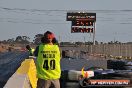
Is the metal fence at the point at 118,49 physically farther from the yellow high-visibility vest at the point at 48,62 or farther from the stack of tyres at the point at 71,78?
the yellow high-visibility vest at the point at 48,62

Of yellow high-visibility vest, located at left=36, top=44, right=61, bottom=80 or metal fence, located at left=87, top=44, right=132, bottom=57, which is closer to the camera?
yellow high-visibility vest, located at left=36, top=44, right=61, bottom=80

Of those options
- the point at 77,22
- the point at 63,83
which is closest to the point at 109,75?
the point at 63,83

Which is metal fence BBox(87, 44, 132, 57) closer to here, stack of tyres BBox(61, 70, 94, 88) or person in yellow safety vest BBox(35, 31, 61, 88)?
stack of tyres BBox(61, 70, 94, 88)

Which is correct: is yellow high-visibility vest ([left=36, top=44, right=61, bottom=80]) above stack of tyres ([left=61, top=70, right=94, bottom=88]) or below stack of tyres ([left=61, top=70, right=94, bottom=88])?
above

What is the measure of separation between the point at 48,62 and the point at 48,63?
0.02 metres

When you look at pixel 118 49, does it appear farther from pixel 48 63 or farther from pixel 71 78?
pixel 48 63

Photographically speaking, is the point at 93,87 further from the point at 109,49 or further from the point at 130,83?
the point at 109,49

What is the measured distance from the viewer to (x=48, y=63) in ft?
30.6

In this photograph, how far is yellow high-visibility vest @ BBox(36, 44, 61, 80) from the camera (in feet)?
30.5

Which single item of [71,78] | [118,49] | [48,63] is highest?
[118,49]

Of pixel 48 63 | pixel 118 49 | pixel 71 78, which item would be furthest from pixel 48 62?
pixel 118 49

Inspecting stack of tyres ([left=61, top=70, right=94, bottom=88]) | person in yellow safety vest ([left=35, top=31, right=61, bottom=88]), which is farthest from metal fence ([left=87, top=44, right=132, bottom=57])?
person in yellow safety vest ([left=35, top=31, right=61, bottom=88])

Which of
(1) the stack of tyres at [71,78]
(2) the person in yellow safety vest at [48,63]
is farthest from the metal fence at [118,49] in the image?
(2) the person in yellow safety vest at [48,63]

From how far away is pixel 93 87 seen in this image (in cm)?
1157
